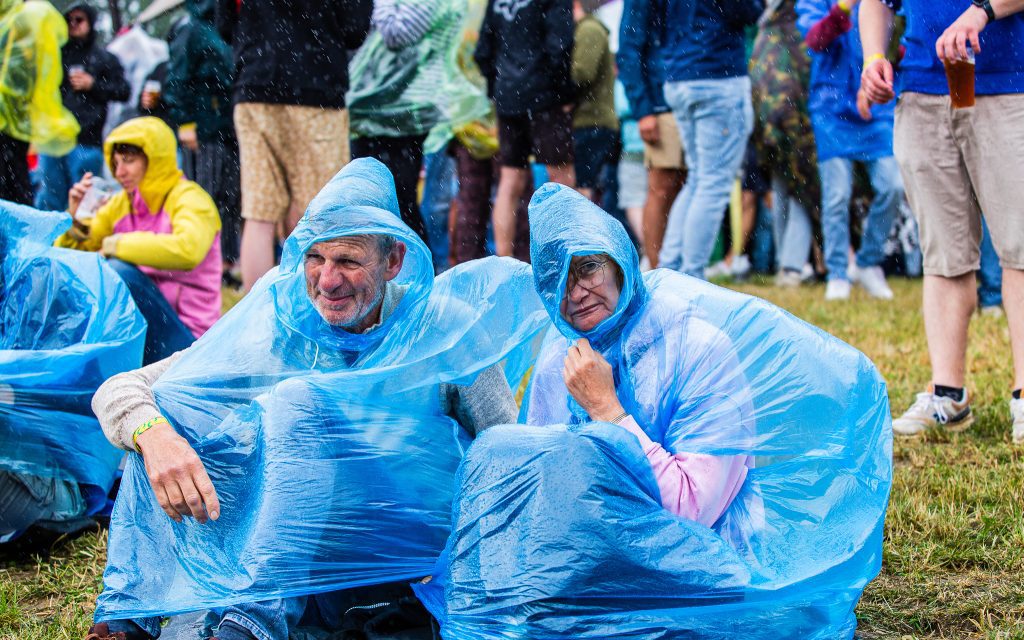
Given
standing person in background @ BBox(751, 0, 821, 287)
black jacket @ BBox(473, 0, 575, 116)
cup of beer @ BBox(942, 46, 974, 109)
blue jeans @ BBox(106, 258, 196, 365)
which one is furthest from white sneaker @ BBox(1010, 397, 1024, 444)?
standing person in background @ BBox(751, 0, 821, 287)

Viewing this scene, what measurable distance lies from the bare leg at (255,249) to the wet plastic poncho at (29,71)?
1.77m

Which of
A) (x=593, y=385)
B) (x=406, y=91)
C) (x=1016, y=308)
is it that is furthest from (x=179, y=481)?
(x=406, y=91)

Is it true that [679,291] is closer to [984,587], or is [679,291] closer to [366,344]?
[366,344]

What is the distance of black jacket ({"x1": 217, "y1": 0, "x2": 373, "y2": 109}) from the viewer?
15.4ft

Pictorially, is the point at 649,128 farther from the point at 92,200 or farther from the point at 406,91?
the point at 92,200

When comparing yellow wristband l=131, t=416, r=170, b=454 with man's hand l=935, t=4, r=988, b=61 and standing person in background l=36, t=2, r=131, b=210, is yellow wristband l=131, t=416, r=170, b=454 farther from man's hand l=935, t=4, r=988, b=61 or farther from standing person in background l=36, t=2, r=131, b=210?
standing person in background l=36, t=2, r=131, b=210

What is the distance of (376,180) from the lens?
8.14ft

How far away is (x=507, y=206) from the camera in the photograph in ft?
19.6

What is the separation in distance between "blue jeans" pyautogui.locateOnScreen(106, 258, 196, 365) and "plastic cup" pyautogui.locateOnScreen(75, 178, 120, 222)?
0.39 meters

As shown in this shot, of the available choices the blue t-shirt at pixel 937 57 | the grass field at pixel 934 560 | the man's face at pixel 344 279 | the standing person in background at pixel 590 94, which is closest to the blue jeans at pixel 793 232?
the standing person in background at pixel 590 94

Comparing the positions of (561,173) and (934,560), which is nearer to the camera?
(934,560)

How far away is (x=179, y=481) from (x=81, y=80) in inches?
222

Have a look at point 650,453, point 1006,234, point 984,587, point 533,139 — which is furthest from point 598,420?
point 533,139

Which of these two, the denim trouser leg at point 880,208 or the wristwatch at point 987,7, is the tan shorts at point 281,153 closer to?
the wristwatch at point 987,7
